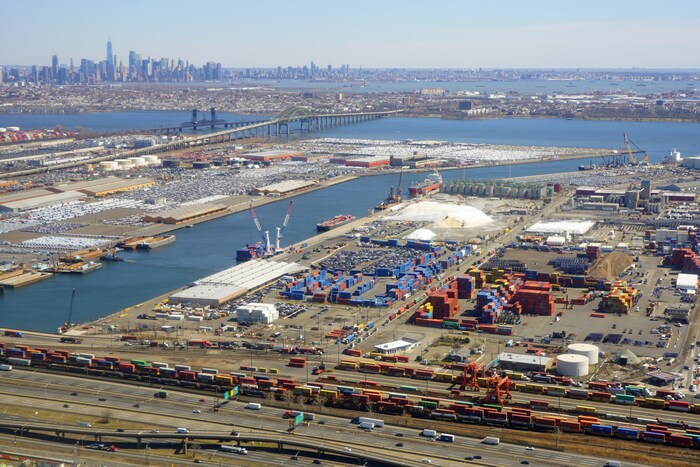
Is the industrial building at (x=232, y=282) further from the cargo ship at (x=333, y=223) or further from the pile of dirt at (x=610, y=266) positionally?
the pile of dirt at (x=610, y=266)

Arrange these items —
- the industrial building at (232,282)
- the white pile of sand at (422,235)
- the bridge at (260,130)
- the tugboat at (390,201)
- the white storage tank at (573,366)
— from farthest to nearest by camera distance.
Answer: the bridge at (260,130)
the tugboat at (390,201)
the white pile of sand at (422,235)
the industrial building at (232,282)
the white storage tank at (573,366)

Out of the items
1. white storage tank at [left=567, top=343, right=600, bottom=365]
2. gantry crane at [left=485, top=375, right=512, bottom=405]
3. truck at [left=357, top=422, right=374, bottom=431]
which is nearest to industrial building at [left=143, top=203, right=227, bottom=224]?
white storage tank at [left=567, top=343, right=600, bottom=365]

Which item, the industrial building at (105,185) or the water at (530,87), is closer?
the industrial building at (105,185)

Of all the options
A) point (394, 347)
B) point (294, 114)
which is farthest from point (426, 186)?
point (294, 114)

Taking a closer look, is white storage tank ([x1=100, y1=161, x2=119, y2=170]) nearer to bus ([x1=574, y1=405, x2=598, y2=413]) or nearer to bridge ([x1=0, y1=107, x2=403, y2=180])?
bridge ([x1=0, y1=107, x2=403, y2=180])

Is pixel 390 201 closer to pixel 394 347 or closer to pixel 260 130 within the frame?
pixel 394 347

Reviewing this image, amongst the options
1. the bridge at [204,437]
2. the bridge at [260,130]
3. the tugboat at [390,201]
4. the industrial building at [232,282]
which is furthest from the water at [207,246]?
the bridge at [260,130]
